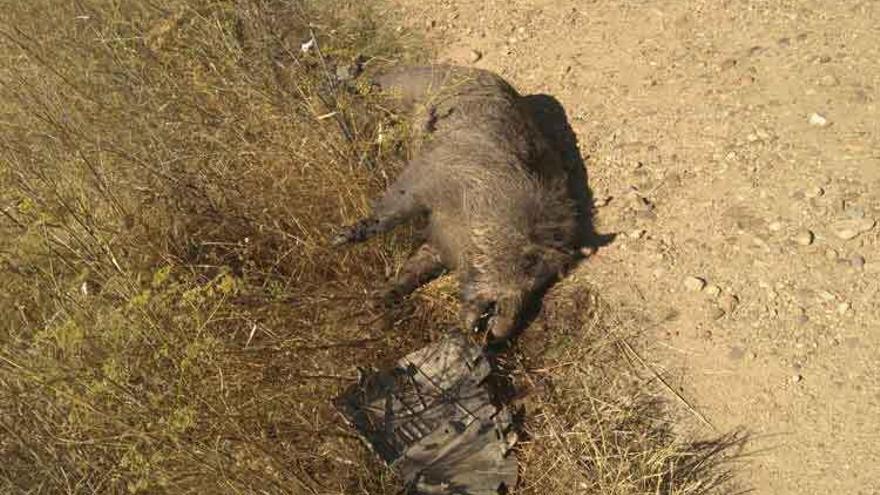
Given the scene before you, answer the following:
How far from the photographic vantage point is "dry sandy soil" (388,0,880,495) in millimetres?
4262

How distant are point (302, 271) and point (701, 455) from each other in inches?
104

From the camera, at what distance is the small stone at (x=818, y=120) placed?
213 inches

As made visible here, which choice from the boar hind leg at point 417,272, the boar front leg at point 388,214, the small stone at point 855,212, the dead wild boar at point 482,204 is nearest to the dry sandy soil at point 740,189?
the small stone at point 855,212

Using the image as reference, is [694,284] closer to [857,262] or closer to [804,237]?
[804,237]

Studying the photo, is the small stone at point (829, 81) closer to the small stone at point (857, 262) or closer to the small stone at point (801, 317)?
the small stone at point (857, 262)

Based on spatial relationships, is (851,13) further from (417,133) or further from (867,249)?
(417,133)

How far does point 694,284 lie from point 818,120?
176 cm

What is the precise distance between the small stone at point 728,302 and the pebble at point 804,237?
63 cm

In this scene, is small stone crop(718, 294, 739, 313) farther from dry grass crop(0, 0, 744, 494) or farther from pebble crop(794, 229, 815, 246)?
dry grass crop(0, 0, 744, 494)

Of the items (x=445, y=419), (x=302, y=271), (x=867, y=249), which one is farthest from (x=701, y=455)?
(x=302, y=271)

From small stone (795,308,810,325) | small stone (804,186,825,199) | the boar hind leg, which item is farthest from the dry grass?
small stone (804,186,825,199)

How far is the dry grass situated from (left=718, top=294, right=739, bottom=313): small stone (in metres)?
0.79

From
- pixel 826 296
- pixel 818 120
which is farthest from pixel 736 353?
pixel 818 120

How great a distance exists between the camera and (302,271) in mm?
4711
